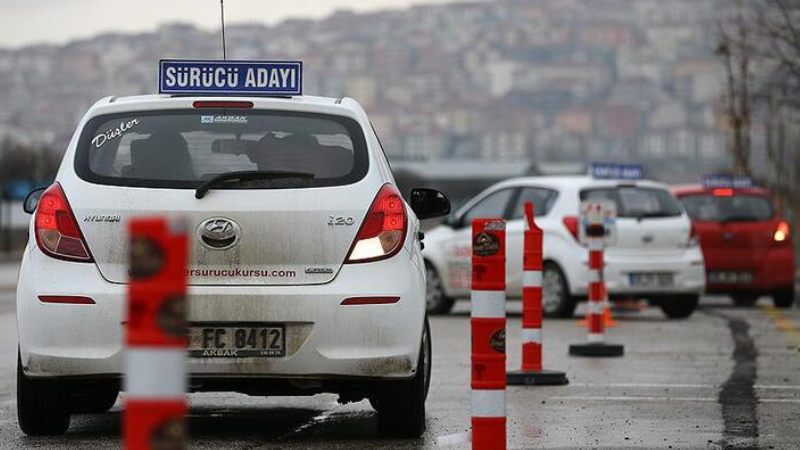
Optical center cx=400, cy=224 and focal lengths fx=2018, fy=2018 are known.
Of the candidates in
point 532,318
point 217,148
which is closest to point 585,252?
point 532,318

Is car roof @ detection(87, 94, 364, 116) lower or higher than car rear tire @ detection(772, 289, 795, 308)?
higher

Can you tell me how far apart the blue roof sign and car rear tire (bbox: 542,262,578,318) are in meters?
10.5

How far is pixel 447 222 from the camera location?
20797mm

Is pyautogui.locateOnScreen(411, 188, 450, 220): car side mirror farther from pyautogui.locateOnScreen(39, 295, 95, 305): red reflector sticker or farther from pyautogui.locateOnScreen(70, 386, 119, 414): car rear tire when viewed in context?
pyautogui.locateOnScreen(39, 295, 95, 305): red reflector sticker

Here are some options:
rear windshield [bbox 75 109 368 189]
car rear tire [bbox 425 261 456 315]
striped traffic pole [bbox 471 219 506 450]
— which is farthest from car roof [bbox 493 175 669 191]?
striped traffic pole [bbox 471 219 506 450]

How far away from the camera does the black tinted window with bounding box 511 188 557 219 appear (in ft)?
65.4

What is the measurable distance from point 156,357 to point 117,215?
4.50m

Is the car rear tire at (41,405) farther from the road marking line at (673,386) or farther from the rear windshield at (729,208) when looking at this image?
the rear windshield at (729,208)

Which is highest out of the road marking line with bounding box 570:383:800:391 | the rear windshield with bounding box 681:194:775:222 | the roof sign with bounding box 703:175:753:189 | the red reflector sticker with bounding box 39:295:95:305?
the red reflector sticker with bounding box 39:295:95:305

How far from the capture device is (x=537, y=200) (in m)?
20.2

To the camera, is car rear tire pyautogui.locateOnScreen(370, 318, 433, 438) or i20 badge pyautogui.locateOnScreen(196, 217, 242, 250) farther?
car rear tire pyautogui.locateOnScreen(370, 318, 433, 438)

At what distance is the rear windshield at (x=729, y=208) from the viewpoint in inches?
901

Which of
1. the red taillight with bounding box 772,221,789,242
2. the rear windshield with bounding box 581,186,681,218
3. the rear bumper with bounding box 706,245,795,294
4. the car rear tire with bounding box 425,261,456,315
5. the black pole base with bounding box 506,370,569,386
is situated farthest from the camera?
the red taillight with bounding box 772,221,789,242

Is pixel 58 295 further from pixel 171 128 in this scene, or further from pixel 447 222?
pixel 447 222
